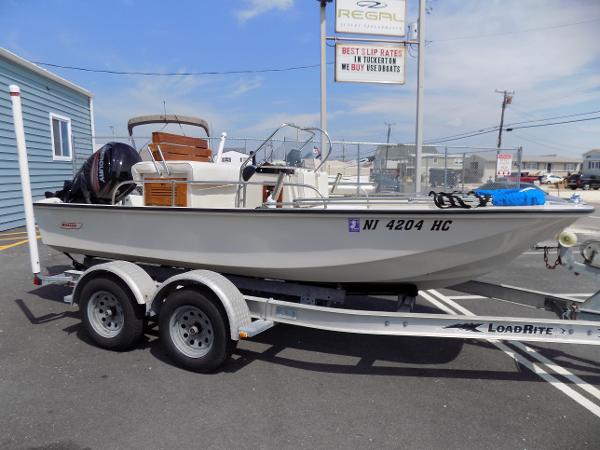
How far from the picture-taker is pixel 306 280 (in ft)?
12.2

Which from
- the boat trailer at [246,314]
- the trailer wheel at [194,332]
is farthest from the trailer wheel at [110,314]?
the trailer wheel at [194,332]

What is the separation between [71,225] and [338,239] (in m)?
2.99

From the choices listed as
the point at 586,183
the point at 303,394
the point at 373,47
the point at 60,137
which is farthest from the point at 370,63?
the point at 586,183

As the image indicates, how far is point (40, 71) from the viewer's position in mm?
11641

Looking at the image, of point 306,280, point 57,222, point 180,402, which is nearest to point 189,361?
point 180,402

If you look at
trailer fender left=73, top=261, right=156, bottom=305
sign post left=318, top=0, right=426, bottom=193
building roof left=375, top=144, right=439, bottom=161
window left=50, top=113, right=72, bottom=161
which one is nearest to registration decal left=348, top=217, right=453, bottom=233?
trailer fender left=73, top=261, right=156, bottom=305

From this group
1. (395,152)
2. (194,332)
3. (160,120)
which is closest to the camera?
(194,332)

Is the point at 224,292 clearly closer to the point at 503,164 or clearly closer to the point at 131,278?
the point at 131,278

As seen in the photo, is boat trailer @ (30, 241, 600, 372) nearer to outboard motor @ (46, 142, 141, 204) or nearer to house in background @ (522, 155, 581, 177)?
outboard motor @ (46, 142, 141, 204)

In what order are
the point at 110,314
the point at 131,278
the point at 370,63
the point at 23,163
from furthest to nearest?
the point at 370,63
the point at 23,163
the point at 110,314
the point at 131,278

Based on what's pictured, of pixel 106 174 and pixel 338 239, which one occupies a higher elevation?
pixel 106 174

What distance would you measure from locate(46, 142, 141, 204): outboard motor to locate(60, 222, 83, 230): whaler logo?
330 mm

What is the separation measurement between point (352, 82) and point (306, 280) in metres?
7.52

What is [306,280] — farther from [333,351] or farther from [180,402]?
[180,402]
